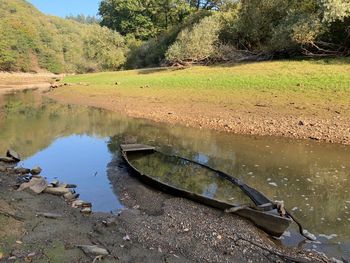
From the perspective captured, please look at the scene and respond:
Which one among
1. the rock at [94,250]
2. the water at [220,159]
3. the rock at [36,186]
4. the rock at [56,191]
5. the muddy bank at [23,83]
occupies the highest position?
the rock at [94,250]

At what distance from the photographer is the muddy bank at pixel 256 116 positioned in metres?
14.8

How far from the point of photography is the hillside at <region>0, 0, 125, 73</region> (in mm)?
56906

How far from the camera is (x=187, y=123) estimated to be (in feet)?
60.5

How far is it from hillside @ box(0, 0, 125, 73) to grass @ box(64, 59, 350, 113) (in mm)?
28049

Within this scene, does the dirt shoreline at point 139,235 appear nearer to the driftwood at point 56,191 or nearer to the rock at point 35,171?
the driftwood at point 56,191

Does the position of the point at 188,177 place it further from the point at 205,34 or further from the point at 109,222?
the point at 205,34

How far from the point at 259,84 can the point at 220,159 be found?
372 inches

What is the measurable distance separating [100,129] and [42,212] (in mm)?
12131

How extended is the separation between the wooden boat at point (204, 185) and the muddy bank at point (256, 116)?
18.2 ft

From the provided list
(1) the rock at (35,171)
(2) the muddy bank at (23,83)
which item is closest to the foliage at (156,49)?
(2) the muddy bank at (23,83)

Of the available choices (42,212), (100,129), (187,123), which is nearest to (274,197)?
(42,212)

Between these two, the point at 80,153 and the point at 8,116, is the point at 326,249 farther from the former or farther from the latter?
the point at 8,116

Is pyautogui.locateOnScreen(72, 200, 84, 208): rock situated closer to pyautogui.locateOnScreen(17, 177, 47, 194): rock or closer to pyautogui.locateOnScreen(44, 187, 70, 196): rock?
pyautogui.locateOnScreen(44, 187, 70, 196): rock

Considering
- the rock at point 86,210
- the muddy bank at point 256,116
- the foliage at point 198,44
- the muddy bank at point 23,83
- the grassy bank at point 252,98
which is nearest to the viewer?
the rock at point 86,210
